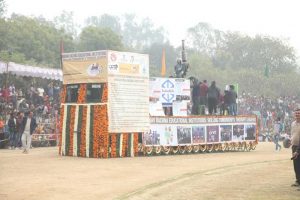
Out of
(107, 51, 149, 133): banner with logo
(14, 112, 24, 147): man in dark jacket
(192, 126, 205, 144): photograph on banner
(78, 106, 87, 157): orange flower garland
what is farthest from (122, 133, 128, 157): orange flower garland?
(14, 112, 24, 147): man in dark jacket

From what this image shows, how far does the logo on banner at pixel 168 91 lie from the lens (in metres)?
25.6

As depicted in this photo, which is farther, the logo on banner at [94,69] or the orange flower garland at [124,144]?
the orange flower garland at [124,144]

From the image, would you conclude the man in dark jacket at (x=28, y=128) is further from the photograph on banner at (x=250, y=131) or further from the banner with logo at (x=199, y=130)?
the photograph on banner at (x=250, y=131)

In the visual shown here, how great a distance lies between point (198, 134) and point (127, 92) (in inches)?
196

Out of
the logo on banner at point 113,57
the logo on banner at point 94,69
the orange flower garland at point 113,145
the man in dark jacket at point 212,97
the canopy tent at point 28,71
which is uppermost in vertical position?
the canopy tent at point 28,71

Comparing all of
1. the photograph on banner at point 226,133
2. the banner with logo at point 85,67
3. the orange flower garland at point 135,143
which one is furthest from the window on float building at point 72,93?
the photograph on banner at point 226,133

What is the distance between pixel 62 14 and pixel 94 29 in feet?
301

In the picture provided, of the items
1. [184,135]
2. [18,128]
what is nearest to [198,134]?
[184,135]

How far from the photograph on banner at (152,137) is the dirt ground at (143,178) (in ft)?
6.48

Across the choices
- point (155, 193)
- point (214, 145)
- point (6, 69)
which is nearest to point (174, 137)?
point (214, 145)

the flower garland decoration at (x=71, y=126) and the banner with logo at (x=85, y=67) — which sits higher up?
the banner with logo at (x=85, y=67)

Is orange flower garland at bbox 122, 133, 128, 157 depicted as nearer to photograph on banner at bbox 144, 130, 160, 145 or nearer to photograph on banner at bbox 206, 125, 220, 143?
photograph on banner at bbox 144, 130, 160, 145

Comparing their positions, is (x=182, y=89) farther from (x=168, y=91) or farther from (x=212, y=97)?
(x=212, y=97)

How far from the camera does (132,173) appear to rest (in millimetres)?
16234
